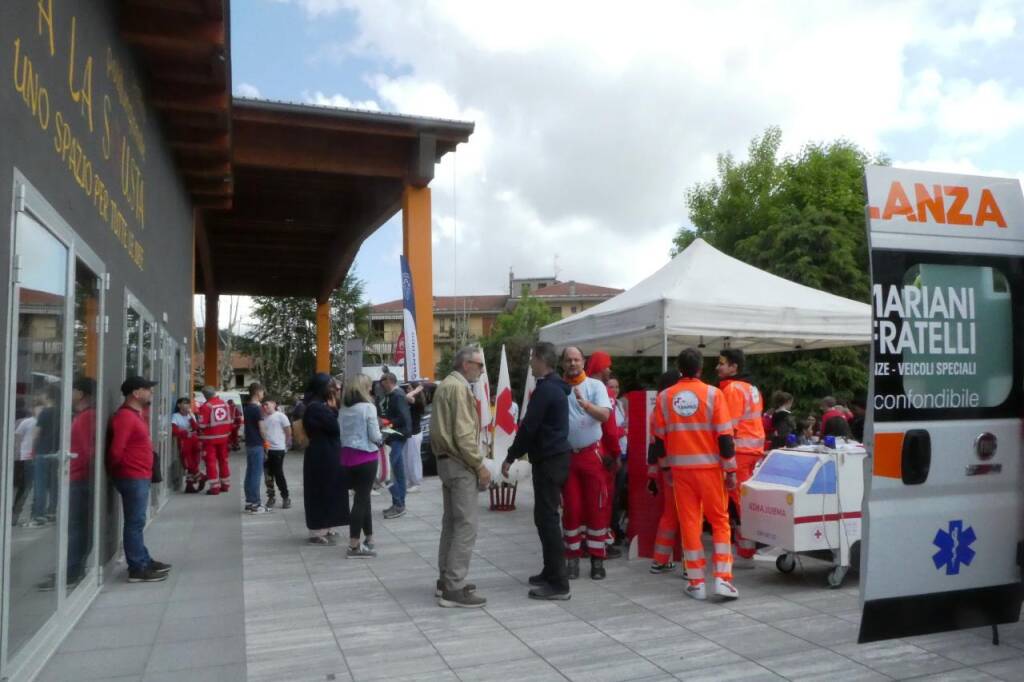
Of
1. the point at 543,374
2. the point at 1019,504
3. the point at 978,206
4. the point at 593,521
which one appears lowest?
the point at 593,521

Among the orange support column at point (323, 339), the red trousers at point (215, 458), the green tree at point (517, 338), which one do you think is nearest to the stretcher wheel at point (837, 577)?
the red trousers at point (215, 458)

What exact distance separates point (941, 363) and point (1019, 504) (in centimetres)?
86

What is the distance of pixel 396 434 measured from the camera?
1128 centimetres

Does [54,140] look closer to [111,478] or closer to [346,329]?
[111,478]

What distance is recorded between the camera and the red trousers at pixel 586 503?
682cm

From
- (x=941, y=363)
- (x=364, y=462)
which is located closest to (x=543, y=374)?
(x=364, y=462)

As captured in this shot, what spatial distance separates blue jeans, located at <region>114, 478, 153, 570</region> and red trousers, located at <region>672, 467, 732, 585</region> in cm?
420

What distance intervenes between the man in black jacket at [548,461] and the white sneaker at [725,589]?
108cm

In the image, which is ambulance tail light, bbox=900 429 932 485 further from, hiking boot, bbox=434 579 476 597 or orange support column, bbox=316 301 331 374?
orange support column, bbox=316 301 331 374

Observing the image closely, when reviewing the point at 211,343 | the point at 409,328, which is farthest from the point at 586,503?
the point at 211,343

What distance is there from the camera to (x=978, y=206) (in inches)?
Answer: 172

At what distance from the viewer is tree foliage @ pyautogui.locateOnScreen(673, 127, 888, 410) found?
27.8 meters

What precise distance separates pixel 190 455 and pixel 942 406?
12.6 meters

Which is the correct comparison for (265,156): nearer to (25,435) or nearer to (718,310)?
(718,310)
